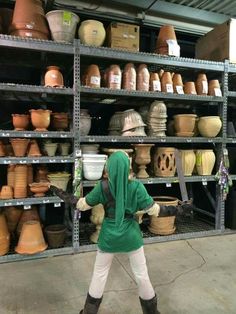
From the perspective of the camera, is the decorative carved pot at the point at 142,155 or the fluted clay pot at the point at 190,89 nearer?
the decorative carved pot at the point at 142,155

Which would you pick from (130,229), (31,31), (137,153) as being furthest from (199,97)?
(130,229)

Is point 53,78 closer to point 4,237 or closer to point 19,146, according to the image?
point 19,146

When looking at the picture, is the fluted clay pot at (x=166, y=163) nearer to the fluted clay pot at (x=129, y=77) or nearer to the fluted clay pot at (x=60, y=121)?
the fluted clay pot at (x=129, y=77)

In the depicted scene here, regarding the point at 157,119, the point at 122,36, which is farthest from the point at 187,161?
the point at 122,36

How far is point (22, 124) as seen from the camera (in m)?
2.87

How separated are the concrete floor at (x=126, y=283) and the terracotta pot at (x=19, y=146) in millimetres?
1014

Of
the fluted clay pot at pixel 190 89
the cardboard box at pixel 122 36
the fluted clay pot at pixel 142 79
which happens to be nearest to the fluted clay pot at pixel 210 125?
the fluted clay pot at pixel 190 89

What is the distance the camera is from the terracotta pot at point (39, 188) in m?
2.89

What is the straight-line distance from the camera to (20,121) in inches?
112

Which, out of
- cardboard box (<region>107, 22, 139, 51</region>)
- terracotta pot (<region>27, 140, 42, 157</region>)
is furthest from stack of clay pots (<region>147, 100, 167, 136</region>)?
terracotta pot (<region>27, 140, 42, 157</region>)

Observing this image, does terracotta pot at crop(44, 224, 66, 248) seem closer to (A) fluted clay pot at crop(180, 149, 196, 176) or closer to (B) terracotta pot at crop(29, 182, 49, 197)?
(B) terracotta pot at crop(29, 182, 49, 197)

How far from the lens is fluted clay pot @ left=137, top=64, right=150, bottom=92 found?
10.5 ft

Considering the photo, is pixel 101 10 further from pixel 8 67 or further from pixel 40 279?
pixel 40 279

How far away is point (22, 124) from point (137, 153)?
125 cm
